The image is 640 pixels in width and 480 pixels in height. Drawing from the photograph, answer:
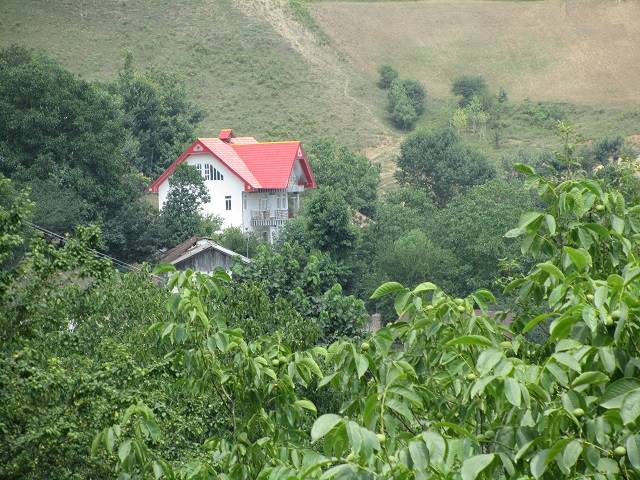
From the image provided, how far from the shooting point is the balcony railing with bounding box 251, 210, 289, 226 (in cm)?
5188

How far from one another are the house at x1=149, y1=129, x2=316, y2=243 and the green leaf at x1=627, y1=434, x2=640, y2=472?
4648 centimetres

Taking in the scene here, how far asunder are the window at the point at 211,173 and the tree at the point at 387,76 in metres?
32.6

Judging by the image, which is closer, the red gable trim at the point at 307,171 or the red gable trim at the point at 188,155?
the red gable trim at the point at 188,155

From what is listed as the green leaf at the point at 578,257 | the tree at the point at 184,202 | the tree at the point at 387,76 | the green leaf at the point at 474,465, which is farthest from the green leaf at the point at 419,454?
the tree at the point at 387,76

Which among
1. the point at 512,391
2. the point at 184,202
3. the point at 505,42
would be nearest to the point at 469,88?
the point at 505,42

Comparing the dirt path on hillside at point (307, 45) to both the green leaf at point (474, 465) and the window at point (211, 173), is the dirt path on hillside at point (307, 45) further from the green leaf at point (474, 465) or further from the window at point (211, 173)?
the green leaf at point (474, 465)

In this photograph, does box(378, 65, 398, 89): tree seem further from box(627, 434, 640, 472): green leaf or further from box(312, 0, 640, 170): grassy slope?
box(627, 434, 640, 472): green leaf

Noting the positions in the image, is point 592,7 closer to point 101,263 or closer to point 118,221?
point 118,221

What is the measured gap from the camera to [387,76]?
81312 mm

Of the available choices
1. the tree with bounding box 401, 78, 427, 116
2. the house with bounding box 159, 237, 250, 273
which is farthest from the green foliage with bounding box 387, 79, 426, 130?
the house with bounding box 159, 237, 250, 273

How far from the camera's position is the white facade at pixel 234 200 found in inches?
1993

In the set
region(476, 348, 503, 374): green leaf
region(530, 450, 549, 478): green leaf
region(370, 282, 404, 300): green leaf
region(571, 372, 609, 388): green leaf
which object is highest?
region(370, 282, 404, 300): green leaf

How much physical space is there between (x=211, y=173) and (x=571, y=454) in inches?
1900

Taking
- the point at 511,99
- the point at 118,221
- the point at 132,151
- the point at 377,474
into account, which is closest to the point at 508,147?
the point at 511,99
